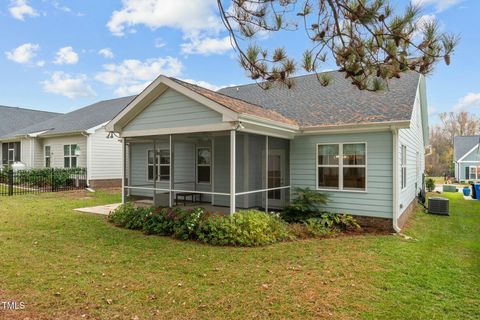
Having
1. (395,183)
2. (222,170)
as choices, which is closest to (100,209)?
(222,170)

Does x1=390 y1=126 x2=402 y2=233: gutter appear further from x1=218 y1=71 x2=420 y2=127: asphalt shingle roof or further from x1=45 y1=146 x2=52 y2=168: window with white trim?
x1=45 y1=146 x2=52 y2=168: window with white trim

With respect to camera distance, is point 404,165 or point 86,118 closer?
point 404,165

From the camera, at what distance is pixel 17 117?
1113 inches

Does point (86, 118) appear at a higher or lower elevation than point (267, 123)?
higher

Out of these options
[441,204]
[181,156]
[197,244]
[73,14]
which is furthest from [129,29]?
[441,204]

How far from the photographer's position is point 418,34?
4.01 metres

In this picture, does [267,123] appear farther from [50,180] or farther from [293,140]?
[50,180]

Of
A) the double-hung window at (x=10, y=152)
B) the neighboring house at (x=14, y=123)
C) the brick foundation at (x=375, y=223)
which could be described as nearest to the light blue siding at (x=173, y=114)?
the brick foundation at (x=375, y=223)

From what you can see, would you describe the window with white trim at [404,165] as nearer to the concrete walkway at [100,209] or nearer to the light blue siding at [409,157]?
the light blue siding at [409,157]

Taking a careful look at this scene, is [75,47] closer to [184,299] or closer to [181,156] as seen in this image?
[181,156]

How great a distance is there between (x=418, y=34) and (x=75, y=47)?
20.6 m

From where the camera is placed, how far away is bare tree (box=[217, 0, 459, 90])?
394cm

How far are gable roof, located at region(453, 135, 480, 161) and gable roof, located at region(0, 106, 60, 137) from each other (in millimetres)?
46529

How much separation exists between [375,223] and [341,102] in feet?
14.0
